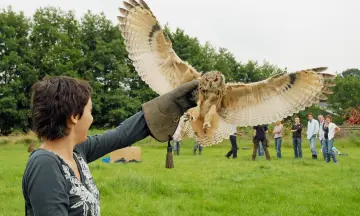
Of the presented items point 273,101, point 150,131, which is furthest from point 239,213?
point 150,131

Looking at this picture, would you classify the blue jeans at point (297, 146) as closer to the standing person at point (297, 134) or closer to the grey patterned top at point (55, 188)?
the standing person at point (297, 134)

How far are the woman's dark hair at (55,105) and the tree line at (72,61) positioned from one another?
105 feet

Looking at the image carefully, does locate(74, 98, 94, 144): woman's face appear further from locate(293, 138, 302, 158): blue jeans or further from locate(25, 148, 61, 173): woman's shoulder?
locate(293, 138, 302, 158): blue jeans

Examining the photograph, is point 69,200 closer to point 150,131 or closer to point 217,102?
point 150,131

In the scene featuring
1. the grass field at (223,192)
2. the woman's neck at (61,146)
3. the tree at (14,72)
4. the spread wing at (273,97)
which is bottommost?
the grass field at (223,192)

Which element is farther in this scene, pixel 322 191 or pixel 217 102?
pixel 322 191

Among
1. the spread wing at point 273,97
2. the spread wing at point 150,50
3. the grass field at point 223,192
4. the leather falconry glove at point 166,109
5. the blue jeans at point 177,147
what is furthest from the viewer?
the blue jeans at point 177,147

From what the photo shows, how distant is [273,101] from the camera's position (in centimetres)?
453

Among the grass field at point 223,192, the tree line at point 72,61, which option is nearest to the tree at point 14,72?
the tree line at point 72,61

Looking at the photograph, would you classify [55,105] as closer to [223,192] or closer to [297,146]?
[223,192]

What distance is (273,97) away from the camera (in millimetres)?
4520

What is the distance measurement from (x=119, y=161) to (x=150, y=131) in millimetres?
12137

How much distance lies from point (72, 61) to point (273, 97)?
3758cm

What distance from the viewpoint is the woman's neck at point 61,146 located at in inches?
80.0
